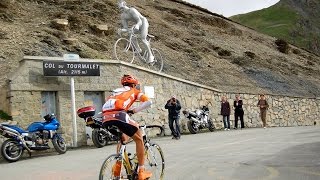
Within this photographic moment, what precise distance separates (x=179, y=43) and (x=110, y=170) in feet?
81.0

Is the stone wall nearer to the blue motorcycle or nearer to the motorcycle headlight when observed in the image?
the motorcycle headlight

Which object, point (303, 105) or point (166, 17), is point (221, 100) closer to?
point (303, 105)

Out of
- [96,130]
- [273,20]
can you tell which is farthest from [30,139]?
[273,20]

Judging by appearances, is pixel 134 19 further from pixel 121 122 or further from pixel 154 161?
pixel 121 122

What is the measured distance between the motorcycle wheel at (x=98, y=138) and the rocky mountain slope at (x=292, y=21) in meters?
45.6

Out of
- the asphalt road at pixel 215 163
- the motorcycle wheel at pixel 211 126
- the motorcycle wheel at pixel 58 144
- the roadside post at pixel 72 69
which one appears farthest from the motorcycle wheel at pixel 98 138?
the motorcycle wheel at pixel 211 126

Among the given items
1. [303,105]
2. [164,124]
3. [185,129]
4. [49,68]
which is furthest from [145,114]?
[303,105]

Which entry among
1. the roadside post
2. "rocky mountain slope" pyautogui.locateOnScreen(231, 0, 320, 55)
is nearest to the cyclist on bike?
the roadside post

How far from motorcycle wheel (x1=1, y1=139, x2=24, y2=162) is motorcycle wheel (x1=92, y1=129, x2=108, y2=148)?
9.57ft

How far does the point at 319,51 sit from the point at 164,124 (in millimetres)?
41262

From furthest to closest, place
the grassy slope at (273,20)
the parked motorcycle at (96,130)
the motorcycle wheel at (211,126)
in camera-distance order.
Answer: the grassy slope at (273,20)
the motorcycle wheel at (211,126)
the parked motorcycle at (96,130)

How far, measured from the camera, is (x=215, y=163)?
433 inches

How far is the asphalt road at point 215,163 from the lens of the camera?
30.4 ft

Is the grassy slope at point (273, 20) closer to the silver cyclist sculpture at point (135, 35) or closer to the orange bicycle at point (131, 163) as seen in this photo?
the silver cyclist sculpture at point (135, 35)
